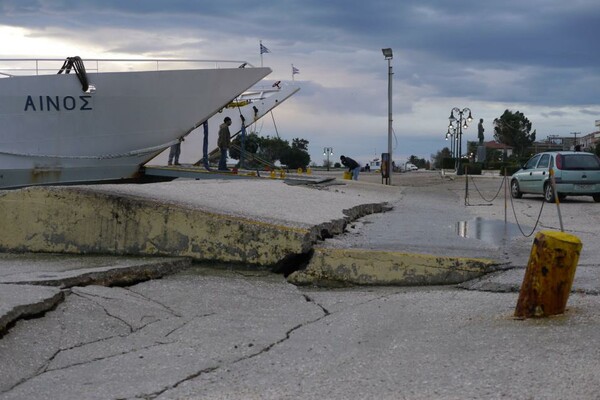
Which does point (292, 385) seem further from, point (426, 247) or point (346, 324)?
point (426, 247)

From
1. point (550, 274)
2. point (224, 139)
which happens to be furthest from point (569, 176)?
point (550, 274)

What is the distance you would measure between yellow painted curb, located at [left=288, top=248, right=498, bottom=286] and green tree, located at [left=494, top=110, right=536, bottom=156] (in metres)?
97.2

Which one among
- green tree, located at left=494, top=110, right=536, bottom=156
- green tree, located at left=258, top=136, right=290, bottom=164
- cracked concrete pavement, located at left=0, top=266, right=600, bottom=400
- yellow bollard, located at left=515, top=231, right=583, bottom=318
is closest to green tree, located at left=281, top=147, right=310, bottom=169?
green tree, located at left=258, top=136, right=290, bottom=164

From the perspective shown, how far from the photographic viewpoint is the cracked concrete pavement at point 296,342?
389cm

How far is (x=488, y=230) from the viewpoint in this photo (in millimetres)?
10438

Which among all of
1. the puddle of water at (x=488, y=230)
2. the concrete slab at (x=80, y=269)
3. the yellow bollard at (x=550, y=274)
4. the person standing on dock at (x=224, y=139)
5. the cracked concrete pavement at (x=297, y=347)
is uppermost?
the person standing on dock at (x=224, y=139)

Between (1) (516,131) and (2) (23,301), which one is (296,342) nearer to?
(2) (23,301)

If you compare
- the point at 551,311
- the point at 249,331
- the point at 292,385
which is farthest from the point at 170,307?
the point at 551,311

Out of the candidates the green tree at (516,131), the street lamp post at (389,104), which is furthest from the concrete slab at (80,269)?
the green tree at (516,131)

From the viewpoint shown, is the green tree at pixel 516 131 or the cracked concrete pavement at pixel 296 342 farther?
the green tree at pixel 516 131

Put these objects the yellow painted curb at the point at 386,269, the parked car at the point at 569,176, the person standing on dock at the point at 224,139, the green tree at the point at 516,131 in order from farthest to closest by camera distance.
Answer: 1. the green tree at the point at 516,131
2. the person standing on dock at the point at 224,139
3. the parked car at the point at 569,176
4. the yellow painted curb at the point at 386,269

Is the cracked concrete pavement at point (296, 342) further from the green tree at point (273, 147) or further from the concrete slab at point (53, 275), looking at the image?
the green tree at point (273, 147)

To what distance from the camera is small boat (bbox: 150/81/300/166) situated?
2830 cm

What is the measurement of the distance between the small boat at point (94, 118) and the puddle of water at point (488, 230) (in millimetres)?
12216
